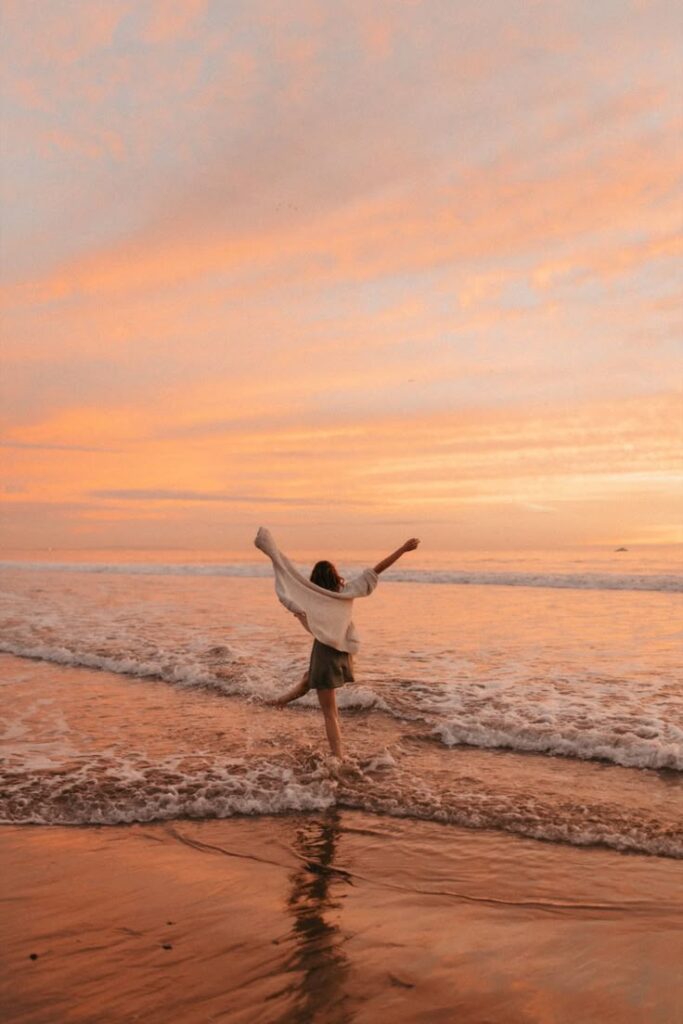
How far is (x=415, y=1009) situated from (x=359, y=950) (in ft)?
2.10

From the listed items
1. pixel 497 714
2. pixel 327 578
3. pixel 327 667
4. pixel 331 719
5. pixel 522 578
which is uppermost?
pixel 327 578

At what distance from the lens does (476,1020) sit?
149 inches

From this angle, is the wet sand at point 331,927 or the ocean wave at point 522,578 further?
the ocean wave at point 522,578

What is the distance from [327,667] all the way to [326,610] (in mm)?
614

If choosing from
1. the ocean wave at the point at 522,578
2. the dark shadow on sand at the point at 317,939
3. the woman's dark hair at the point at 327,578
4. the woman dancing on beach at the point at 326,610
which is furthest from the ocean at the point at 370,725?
the ocean wave at the point at 522,578

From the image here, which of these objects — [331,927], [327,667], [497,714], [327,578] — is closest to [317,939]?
[331,927]

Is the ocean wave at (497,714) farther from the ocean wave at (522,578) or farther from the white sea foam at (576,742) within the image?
the ocean wave at (522,578)

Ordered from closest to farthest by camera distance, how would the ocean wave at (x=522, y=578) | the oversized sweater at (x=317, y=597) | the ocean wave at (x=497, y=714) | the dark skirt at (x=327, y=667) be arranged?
the oversized sweater at (x=317, y=597)
the dark skirt at (x=327, y=667)
the ocean wave at (x=497, y=714)
the ocean wave at (x=522, y=578)

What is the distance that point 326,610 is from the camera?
8.40m

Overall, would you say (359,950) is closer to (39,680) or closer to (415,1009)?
(415,1009)

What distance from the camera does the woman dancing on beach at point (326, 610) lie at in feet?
27.5

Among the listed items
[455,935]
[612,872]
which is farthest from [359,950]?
[612,872]

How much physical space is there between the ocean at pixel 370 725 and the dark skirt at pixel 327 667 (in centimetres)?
87

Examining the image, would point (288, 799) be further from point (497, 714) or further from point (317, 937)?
point (497, 714)
